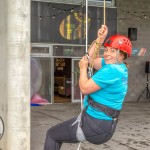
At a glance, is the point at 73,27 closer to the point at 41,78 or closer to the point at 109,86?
the point at 41,78

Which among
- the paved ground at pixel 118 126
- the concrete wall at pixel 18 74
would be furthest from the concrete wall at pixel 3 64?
the paved ground at pixel 118 126

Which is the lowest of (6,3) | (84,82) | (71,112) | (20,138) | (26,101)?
(71,112)

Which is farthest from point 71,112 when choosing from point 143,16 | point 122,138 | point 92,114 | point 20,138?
point 92,114

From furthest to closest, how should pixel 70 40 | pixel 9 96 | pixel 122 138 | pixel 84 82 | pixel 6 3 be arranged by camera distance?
1. pixel 70 40
2. pixel 122 138
3. pixel 6 3
4. pixel 9 96
5. pixel 84 82

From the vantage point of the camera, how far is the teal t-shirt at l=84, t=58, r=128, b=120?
3658mm

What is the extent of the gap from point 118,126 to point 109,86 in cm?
721

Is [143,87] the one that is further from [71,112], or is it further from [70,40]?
[71,112]

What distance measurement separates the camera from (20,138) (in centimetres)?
586

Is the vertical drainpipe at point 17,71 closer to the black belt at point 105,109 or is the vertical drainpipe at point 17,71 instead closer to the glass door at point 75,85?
the black belt at point 105,109

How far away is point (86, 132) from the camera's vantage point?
12.4ft

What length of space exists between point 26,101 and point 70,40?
11516mm

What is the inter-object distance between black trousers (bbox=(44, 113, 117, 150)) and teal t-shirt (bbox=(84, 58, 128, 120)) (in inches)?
2.7

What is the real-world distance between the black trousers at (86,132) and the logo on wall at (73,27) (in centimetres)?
1328

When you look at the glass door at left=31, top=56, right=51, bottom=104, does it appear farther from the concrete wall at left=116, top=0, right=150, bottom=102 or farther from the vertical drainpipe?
the vertical drainpipe
